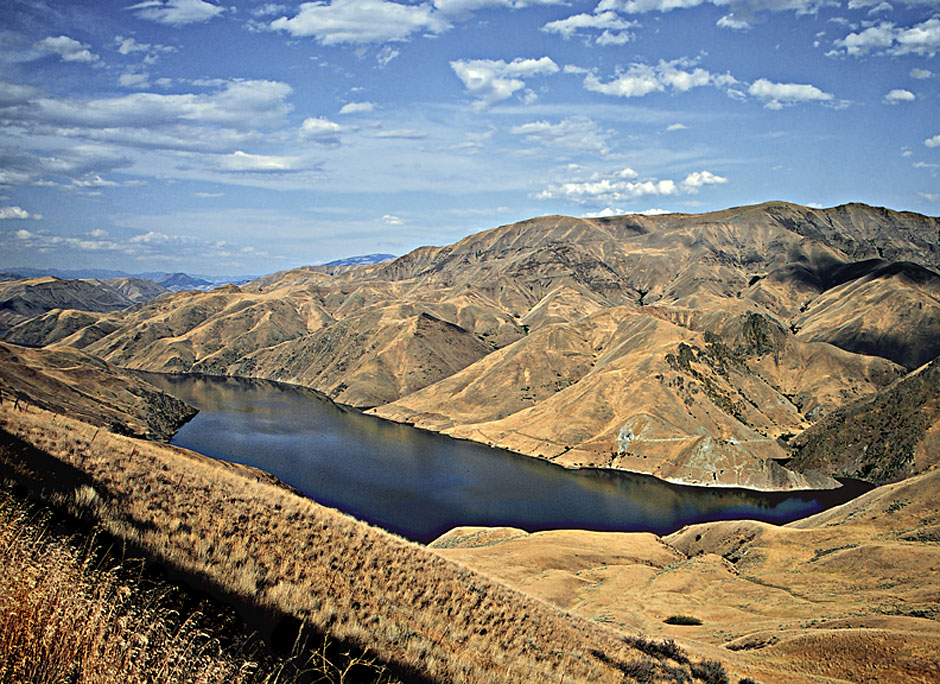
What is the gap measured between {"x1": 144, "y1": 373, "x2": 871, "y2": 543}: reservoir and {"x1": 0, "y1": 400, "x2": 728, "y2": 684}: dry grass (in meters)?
43.9

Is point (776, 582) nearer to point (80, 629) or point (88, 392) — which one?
point (80, 629)

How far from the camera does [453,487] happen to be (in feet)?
255

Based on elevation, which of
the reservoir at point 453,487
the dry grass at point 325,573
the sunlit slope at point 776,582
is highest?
the dry grass at point 325,573

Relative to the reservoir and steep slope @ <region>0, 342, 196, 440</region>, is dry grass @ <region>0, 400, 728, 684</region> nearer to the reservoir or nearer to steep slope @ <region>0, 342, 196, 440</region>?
the reservoir

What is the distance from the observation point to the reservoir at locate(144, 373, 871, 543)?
67.2 metres

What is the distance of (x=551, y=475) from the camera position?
283ft

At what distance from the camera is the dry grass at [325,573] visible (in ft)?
32.2

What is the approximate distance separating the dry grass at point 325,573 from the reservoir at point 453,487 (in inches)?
1730

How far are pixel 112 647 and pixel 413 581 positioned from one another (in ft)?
34.5

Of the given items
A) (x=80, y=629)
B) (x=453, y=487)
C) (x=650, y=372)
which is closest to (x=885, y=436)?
(x=650, y=372)

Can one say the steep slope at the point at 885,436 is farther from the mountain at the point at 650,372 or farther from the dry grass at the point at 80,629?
the dry grass at the point at 80,629

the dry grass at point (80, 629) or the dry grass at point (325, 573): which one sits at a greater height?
the dry grass at point (80, 629)

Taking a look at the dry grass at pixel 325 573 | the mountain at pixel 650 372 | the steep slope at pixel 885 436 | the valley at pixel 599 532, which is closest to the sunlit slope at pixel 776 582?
the valley at pixel 599 532

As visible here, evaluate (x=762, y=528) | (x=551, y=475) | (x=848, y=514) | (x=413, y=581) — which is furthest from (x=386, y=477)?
(x=413, y=581)
